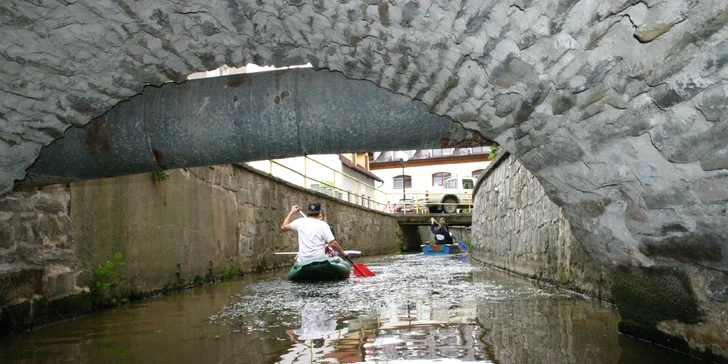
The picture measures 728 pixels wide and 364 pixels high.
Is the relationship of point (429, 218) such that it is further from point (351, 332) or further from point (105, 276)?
point (351, 332)

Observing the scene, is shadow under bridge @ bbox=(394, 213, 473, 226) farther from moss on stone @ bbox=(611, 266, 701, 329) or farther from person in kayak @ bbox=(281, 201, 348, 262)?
moss on stone @ bbox=(611, 266, 701, 329)

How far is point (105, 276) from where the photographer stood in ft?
18.5

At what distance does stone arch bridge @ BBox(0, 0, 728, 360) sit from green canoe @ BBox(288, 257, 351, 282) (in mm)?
4722

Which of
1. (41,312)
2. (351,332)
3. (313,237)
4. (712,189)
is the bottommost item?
(351,332)

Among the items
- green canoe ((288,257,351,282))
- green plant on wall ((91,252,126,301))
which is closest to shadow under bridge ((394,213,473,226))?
green canoe ((288,257,351,282))

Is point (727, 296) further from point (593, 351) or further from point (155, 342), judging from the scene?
point (155, 342)

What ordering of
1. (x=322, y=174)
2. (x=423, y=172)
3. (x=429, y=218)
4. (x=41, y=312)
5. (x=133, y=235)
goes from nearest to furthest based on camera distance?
(x=41, y=312)
(x=133, y=235)
(x=429, y=218)
(x=322, y=174)
(x=423, y=172)

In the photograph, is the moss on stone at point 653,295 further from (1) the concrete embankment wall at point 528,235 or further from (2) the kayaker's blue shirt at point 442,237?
(2) the kayaker's blue shirt at point 442,237

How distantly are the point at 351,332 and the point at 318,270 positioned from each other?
4.18 meters

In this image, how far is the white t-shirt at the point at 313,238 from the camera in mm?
8148

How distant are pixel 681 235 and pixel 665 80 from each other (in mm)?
1008

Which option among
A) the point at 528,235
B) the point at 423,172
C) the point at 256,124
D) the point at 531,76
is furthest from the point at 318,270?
the point at 423,172

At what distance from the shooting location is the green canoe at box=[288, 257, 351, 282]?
7.83 meters

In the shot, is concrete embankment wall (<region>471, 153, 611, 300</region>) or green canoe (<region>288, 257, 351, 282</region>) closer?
concrete embankment wall (<region>471, 153, 611, 300</region>)
